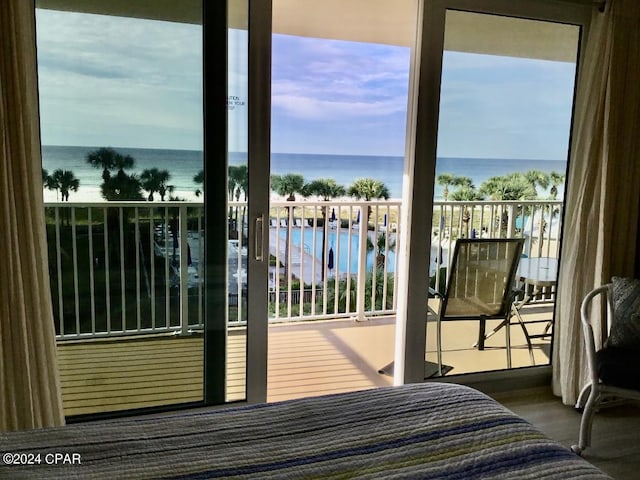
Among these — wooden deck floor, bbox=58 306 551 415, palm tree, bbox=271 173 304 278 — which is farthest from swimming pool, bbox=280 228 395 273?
palm tree, bbox=271 173 304 278

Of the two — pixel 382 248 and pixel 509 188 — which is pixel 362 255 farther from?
pixel 509 188

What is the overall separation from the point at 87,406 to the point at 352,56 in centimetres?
591

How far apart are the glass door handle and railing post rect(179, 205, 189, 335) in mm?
324

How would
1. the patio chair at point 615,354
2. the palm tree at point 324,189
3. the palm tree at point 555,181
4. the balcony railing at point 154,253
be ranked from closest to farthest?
the balcony railing at point 154,253, the patio chair at point 615,354, the palm tree at point 555,181, the palm tree at point 324,189

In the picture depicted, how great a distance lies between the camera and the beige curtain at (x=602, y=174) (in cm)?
281

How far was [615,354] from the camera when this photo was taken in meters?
2.54

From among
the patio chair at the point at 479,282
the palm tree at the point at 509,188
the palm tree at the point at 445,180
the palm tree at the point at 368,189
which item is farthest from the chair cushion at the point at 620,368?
the palm tree at the point at 368,189

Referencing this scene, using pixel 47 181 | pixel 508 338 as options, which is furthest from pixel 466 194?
pixel 47 181

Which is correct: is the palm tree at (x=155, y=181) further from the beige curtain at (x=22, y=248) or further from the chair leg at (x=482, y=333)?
A: the chair leg at (x=482, y=333)

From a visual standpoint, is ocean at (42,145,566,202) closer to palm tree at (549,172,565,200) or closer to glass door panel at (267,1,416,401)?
palm tree at (549,172,565,200)

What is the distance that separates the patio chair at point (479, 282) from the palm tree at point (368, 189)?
2703mm

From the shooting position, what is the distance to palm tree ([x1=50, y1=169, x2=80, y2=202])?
89.4 inches

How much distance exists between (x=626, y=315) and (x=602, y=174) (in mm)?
785

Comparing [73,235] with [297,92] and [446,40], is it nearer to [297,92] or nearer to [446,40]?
[446,40]
